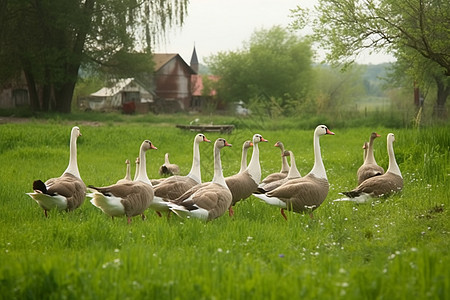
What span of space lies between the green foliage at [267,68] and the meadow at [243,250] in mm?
54246

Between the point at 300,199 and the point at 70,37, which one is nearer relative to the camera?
the point at 300,199

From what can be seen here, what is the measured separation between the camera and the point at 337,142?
26.6 meters

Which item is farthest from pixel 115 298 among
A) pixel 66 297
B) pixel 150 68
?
pixel 150 68

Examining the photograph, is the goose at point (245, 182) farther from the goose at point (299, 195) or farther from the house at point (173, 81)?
the house at point (173, 81)

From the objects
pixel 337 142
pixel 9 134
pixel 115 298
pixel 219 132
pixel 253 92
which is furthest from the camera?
pixel 253 92

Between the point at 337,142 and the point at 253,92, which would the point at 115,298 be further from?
the point at 253,92

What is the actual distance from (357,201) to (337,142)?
15.8 m

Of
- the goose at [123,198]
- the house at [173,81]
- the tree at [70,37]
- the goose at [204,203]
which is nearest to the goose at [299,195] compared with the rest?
the goose at [204,203]

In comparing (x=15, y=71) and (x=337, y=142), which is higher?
(x=15, y=71)

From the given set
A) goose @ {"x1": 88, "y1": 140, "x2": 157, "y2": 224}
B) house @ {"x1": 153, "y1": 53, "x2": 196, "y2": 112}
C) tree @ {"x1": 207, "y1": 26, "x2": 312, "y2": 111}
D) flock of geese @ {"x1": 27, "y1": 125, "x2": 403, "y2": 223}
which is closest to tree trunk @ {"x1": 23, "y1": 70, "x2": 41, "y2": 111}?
house @ {"x1": 153, "y1": 53, "x2": 196, "y2": 112}

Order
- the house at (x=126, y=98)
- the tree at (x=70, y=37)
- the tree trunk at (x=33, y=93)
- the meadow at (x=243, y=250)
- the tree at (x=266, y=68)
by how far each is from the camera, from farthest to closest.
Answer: the tree at (x=266, y=68), the house at (x=126, y=98), the tree trunk at (x=33, y=93), the tree at (x=70, y=37), the meadow at (x=243, y=250)

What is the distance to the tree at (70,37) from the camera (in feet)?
123

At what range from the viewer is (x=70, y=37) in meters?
40.2

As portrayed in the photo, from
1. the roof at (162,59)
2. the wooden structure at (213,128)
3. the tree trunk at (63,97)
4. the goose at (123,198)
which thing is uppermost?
the roof at (162,59)
